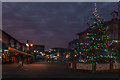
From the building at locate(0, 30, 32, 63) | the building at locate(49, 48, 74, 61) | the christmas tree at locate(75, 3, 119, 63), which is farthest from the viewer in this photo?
the building at locate(49, 48, 74, 61)

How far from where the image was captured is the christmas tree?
703 inches

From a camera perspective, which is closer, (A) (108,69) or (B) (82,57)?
(A) (108,69)

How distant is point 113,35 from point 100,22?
23.1 m

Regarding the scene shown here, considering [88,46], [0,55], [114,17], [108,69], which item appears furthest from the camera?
[114,17]

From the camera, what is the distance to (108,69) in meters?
17.0

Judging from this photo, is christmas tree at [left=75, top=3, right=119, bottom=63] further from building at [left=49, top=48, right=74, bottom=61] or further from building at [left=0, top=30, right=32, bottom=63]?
building at [left=49, top=48, right=74, bottom=61]

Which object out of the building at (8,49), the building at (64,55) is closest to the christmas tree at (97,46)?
the building at (8,49)

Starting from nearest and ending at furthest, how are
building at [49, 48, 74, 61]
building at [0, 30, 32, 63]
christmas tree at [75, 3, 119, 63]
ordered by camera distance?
christmas tree at [75, 3, 119, 63]
building at [0, 30, 32, 63]
building at [49, 48, 74, 61]

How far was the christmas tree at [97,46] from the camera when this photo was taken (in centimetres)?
1784

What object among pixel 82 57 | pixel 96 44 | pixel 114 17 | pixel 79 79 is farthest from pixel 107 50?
pixel 114 17

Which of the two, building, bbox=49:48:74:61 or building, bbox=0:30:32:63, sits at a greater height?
building, bbox=0:30:32:63

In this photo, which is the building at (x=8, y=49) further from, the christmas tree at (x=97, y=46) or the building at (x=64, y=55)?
the building at (x=64, y=55)

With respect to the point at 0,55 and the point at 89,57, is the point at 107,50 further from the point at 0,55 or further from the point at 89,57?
the point at 0,55

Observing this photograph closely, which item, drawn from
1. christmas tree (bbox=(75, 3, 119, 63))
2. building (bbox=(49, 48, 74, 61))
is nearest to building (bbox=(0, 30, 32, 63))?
christmas tree (bbox=(75, 3, 119, 63))
